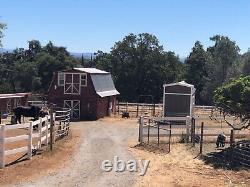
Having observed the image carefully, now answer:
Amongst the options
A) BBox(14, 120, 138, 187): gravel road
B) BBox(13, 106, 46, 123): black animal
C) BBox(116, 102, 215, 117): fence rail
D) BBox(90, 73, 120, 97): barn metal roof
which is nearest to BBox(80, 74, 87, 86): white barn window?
BBox(90, 73, 120, 97): barn metal roof

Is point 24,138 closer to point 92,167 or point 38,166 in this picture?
point 38,166

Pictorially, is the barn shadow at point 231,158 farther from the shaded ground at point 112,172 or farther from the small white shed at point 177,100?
the small white shed at point 177,100

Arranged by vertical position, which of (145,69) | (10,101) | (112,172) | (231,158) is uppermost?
(145,69)

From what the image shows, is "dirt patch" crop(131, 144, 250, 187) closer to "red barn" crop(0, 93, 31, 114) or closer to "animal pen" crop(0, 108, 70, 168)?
"animal pen" crop(0, 108, 70, 168)

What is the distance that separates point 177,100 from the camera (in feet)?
121

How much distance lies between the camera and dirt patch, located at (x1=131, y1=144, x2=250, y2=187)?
1434 cm

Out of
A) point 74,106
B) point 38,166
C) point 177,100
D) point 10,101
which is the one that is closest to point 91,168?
point 38,166

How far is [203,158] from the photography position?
61.5 ft

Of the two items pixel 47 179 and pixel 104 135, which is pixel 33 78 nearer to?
pixel 104 135

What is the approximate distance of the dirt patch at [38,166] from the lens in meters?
13.5

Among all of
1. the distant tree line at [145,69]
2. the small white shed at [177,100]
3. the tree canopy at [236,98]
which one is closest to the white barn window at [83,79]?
the small white shed at [177,100]

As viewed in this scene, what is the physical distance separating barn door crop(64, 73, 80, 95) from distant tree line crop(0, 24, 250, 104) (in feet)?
95.9

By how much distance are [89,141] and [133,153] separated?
13.9 ft

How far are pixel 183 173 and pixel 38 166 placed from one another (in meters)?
4.99
